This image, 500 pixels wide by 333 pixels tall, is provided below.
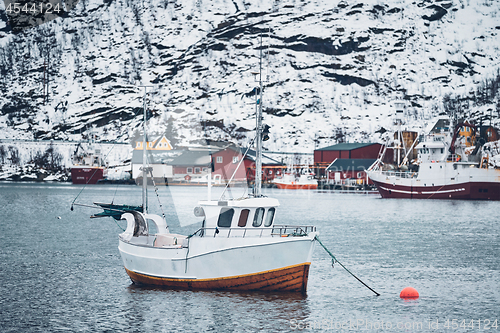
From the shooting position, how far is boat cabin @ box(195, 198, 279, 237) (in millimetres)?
25047

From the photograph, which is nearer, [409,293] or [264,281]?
[264,281]

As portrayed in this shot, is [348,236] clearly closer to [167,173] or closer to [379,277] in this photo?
[379,277]

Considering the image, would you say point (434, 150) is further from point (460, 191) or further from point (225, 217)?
point (225, 217)

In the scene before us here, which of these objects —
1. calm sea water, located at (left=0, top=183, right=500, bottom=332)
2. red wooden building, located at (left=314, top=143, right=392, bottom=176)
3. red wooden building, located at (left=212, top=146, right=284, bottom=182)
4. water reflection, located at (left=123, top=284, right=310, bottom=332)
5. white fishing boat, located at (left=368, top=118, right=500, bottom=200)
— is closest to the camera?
water reflection, located at (left=123, top=284, right=310, bottom=332)

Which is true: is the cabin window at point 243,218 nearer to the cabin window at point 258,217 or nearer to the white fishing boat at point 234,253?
the white fishing boat at point 234,253

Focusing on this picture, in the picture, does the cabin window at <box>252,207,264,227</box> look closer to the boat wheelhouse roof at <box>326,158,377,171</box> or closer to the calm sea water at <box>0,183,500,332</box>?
the calm sea water at <box>0,183,500,332</box>

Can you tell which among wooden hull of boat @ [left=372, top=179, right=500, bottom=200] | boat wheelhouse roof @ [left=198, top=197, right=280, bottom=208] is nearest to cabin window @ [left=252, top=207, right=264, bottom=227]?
boat wheelhouse roof @ [left=198, top=197, right=280, bottom=208]

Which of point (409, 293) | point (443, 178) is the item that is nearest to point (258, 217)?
point (409, 293)

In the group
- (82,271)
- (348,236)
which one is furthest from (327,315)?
(348,236)

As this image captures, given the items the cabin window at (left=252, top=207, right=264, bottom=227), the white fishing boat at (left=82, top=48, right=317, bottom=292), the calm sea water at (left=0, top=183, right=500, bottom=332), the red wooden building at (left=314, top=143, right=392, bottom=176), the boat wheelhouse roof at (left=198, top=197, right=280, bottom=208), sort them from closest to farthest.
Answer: the calm sea water at (left=0, top=183, right=500, bottom=332)
the white fishing boat at (left=82, top=48, right=317, bottom=292)
the boat wheelhouse roof at (left=198, top=197, right=280, bottom=208)
the cabin window at (left=252, top=207, right=264, bottom=227)
the red wooden building at (left=314, top=143, right=392, bottom=176)

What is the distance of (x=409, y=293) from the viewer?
26703 millimetres

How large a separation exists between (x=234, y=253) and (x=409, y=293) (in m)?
8.56

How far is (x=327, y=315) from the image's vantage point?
76.1 feet

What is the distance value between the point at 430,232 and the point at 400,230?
2.73 metres
